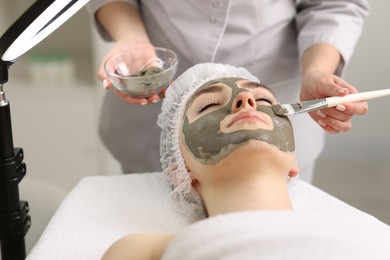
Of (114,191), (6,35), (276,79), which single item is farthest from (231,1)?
(6,35)

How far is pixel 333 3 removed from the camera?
160cm

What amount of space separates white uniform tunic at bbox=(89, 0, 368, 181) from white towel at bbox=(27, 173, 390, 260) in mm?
231

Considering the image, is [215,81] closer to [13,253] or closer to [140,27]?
[140,27]

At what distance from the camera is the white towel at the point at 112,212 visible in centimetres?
123

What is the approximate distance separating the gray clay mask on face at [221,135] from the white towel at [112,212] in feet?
0.64

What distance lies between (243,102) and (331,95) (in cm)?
23

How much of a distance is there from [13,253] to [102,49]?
1433mm

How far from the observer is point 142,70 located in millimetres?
1448

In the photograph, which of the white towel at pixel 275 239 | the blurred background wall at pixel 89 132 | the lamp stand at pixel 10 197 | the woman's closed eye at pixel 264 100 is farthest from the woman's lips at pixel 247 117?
the blurred background wall at pixel 89 132

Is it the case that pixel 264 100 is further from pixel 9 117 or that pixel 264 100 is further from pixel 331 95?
pixel 9 117

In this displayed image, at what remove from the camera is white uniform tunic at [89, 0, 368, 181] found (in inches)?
60.1

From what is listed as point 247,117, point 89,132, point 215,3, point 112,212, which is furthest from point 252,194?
point 89,132

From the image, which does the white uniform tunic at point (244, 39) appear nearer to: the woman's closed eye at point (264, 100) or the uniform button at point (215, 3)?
the uniform button at point (215, 3)

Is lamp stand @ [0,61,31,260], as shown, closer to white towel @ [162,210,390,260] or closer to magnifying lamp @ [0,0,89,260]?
magnifying lamp @ [0,0,89,260]
